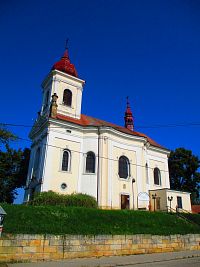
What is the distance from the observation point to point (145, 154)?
31812 mm

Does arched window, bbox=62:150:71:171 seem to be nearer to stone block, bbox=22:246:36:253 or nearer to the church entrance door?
the church entrance door

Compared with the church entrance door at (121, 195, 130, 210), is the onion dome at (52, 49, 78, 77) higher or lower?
higher

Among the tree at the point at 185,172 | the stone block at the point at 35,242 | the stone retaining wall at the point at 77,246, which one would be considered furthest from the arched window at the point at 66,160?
A: the tree at the point at 185,172

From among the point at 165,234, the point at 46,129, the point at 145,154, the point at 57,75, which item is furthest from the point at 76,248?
the point at 57,75

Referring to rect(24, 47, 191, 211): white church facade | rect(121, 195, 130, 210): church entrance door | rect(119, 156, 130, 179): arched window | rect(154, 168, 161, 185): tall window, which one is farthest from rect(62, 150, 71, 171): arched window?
rect(154, 168, 161, 185): tall window

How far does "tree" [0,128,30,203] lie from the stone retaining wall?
20.9m

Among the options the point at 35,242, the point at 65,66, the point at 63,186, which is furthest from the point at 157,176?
the point at 35,242

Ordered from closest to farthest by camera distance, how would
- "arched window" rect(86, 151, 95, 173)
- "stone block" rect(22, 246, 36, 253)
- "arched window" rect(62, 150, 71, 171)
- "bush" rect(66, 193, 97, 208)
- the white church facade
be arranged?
"stone block" rect(22, 246, 36, 253) < "bush" rect(66, 193, 97, 208) < the white church facade < "arched window" rect(62, 150, 71, 171) < "arched window" rect(86, 151, 95, 173)

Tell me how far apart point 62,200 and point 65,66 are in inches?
747

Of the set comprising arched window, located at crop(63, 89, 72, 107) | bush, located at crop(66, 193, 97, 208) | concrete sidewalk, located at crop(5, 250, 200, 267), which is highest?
arched window, located at crop(63, 89, 72, 107)

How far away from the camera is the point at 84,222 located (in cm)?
1562

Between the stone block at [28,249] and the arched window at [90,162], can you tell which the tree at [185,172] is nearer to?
the arched window at [90,162]

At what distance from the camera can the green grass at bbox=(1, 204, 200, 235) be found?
13188 mm

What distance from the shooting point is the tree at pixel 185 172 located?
46031mm
